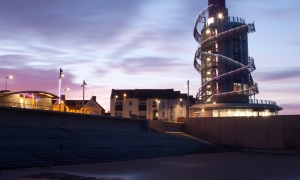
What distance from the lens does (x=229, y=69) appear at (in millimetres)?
76062

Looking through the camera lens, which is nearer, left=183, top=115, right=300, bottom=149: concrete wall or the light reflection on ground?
the light reflection on ground

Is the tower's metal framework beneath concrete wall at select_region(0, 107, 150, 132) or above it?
above

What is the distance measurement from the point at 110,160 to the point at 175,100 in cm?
6618

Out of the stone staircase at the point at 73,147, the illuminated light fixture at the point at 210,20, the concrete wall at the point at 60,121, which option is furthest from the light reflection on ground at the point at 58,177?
the illuminated light fixture at the point at 210,20

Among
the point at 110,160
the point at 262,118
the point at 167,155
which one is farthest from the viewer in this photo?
the point at 262,118

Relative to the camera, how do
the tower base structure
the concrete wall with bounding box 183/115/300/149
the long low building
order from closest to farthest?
the long low building → the concrete wall with bounding box 183/115/300/149 → the tower base structure

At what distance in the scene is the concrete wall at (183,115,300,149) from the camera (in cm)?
5456

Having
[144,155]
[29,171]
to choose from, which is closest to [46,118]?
[144,155]

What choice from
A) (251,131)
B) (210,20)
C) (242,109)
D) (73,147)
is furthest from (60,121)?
(210,20)

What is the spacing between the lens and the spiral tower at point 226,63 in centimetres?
7412

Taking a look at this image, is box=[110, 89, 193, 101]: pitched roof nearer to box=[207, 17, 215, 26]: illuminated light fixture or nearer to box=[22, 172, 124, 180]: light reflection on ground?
box=[207, 17, 215, 26]: illuminated light fixture

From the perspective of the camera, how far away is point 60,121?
4447cm

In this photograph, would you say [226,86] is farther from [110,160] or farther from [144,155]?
[110,160]

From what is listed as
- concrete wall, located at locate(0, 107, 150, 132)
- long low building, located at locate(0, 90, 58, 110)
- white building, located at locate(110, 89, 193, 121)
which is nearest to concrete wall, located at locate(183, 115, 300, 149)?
concrete wall, located at locate(0, 107, 150, 132)
